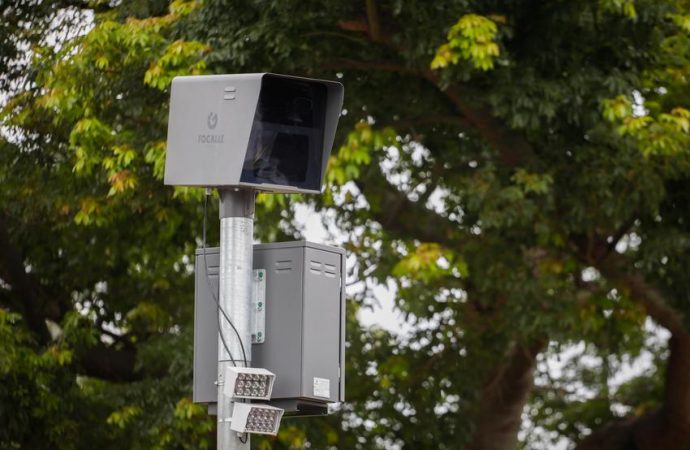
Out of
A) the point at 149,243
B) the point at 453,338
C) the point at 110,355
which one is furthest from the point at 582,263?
the point at 110,355

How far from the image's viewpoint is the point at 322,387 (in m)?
5.39

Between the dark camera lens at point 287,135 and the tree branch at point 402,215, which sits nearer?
the dark camera lens at point 287,135

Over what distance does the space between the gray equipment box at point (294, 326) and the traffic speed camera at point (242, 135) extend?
307mm

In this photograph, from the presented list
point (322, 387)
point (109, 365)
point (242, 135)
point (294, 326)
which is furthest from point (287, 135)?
point (109, 365)

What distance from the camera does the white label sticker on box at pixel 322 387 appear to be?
211 inches

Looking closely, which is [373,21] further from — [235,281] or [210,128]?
[235,281]

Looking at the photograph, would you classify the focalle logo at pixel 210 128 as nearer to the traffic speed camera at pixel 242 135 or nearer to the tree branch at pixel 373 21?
the traffic speed camera at pixel 242 135

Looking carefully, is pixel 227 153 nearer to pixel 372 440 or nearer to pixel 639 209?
pixel 639 209

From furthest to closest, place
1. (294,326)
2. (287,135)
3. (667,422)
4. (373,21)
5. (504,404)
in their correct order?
1. (504,404)
2. (667,422)
3. (373,21)
4. (287,135)
5. (294,326)

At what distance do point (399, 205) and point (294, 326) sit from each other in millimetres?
9616

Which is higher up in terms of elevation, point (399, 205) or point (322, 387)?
point (399, 205)

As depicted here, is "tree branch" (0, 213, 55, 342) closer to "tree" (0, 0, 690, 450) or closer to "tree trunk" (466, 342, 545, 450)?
"tree" (0, 0, 690, 450)

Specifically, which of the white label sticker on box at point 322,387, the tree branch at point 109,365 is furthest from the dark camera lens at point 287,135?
the tree branch at point 109,365

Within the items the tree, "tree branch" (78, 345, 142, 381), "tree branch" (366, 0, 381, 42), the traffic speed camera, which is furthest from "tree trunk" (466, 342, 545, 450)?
the traffic speed camera
